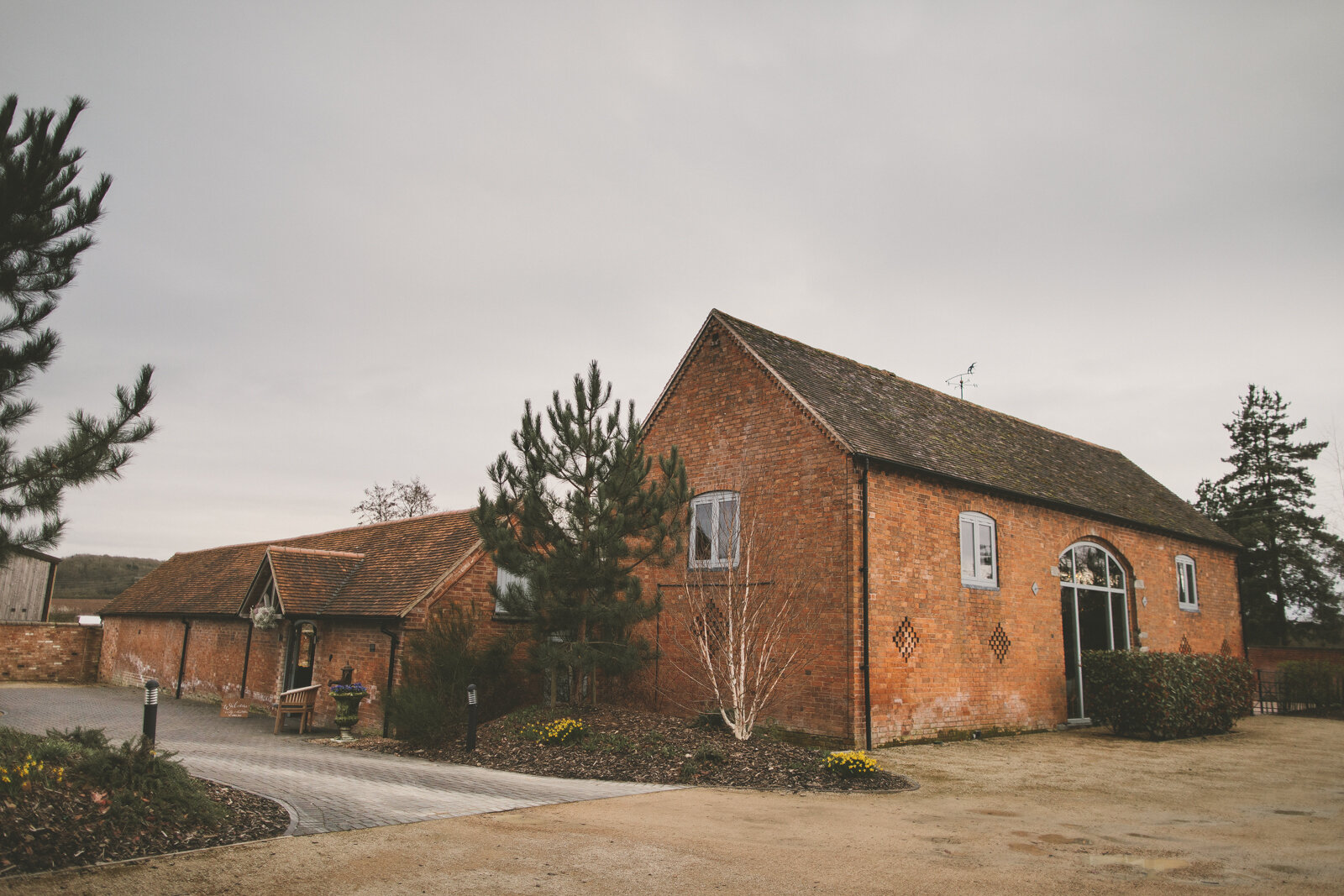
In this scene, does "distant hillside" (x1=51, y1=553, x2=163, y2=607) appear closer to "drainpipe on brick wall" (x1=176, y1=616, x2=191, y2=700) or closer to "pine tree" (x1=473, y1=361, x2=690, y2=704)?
"drainpipe on brick wall" (x1=176, y1=616, x2=191, y2=700)

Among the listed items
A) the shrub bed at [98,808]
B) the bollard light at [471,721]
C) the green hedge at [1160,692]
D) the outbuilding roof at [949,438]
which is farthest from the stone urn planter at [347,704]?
the green hedge at [1160,692]

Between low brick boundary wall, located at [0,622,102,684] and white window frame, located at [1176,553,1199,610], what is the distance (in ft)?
118

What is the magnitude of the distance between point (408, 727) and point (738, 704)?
5590mm

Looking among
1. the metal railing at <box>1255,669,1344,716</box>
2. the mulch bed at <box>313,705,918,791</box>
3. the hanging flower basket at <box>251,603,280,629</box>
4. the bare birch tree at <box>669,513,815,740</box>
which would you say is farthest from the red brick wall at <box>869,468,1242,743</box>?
the hanging flower basket at <box>251,603,280,629</box>

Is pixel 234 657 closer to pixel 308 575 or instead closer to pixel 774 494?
pixel 308 575

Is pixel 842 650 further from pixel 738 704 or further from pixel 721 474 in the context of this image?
pixel 721 474

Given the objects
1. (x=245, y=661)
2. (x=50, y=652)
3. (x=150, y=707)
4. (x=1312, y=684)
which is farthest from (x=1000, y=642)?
(x=50, y=652)

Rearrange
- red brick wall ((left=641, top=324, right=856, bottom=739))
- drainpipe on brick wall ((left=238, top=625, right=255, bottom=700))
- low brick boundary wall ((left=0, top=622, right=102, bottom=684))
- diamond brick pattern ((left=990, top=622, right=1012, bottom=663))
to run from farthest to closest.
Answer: low brick boundary wall ((left=0, top=622, right=102, bottom=684))
drainpipe on brick wall ((left=238, top=625, right=255, bottom=700))
diamond brick pattern ((left=990, top=622, right=1012, bottom=663))
red brick wall ((left=641, top=324, right=856, bottom=739))

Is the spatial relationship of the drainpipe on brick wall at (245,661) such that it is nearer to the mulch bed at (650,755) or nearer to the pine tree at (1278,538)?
the mulch bed at (650,755)

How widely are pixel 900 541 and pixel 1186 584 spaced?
42.3 feet

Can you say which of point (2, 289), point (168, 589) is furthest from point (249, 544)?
point (2, 289)

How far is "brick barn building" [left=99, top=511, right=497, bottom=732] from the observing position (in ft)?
55.6

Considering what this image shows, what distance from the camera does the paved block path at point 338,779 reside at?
850cm

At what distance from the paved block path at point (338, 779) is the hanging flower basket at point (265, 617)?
2105 millimetres
